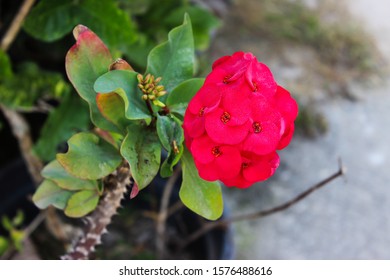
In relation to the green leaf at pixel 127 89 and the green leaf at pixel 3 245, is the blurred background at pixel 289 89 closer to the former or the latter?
the green leaf at pixel 3 245

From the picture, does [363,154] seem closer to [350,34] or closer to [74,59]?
[350,34]

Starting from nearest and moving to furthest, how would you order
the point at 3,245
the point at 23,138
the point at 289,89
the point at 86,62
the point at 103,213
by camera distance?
the point at 86,62
the point at 103,213
the point at 23,138
the point at 3,245
the point at 289,89

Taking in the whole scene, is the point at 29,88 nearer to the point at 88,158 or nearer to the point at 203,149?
the point at 88,158

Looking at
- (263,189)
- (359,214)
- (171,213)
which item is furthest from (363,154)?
(171,213)

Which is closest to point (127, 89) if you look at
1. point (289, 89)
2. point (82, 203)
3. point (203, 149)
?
point (203, 149)

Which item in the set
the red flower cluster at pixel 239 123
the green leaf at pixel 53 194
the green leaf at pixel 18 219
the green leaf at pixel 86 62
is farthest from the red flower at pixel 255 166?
the green leaf at pixel 18 219
